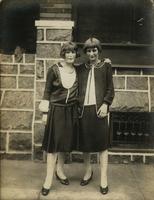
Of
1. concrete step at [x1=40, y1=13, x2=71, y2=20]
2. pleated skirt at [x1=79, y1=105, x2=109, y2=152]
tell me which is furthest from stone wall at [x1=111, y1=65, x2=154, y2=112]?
pleated skirt at [x1=79, y1=105, x2=109, y2=152]

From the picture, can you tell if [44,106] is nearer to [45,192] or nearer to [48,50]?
[45,192]

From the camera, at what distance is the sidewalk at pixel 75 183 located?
12.6ft

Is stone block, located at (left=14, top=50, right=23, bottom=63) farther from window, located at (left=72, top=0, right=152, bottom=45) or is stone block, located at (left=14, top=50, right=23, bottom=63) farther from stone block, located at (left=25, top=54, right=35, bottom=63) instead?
window, located at (left=72, top=0, right=152, bottom=45)

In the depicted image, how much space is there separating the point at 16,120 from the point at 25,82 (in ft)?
1.51

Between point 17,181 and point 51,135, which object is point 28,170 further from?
point 51,135

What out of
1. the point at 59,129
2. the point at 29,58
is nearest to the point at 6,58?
the point at 29,58

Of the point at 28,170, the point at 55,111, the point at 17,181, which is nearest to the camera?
the point at 55,111

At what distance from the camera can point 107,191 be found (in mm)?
3928

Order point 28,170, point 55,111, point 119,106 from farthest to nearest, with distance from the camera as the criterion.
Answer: point 119,106 → point 28,170 → point 55,111

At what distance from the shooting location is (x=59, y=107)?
3822 millimetres

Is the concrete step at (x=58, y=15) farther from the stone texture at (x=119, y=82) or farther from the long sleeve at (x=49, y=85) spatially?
the long sleeve at (x=49, y=85)

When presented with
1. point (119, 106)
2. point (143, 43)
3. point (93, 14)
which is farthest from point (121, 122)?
point (93, 14)

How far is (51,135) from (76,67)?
68 centimetres

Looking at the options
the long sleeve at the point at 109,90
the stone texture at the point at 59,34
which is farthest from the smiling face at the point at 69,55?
the stone texture at the point at 59,34
